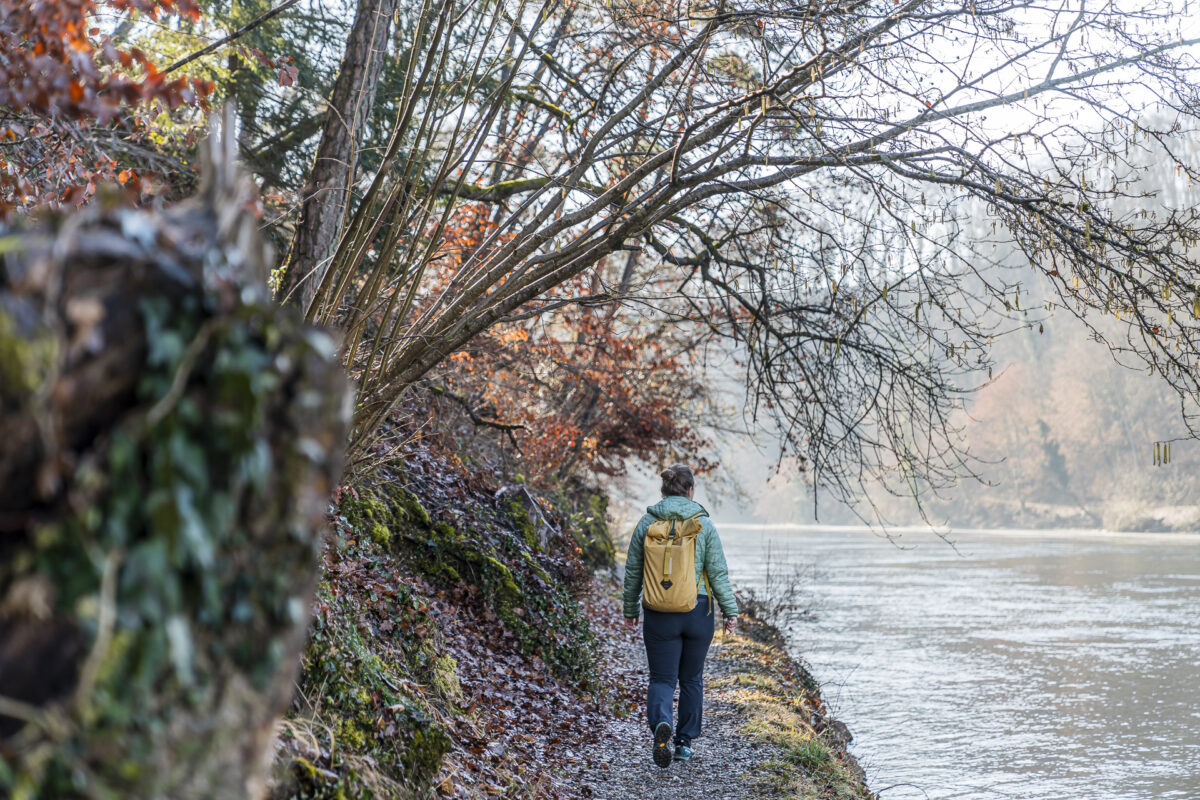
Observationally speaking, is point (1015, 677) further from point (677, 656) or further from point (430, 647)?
point (430, 647)

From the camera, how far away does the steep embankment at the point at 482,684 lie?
407 centimetres

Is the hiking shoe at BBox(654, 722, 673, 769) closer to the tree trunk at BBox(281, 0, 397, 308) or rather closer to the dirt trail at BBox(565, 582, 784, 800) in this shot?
the dirt trail at BBox(565, 582, 784, 800)

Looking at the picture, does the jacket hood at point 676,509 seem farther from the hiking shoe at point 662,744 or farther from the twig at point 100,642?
the twig at point 100,642

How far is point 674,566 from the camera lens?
6047 millimetres

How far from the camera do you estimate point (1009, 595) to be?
68.3 ft

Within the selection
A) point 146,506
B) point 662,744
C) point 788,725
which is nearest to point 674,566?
point 662,744

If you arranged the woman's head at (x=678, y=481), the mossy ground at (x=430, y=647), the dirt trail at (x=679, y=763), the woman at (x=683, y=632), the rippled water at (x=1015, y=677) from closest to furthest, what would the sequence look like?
1. the mossy ground at (x=430, y=647)
2. the dirt trail at (x=679, y=763)
3. the woman at (x=683, y=632)
4. the woman's head at (x=678, y=481)
5. the rippled water at (x=1015, y=677)

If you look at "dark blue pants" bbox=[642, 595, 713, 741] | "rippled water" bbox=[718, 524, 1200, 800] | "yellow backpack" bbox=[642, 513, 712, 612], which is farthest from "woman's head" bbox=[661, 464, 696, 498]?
"rippled water" bbox=[718, 524, 1200, 800]

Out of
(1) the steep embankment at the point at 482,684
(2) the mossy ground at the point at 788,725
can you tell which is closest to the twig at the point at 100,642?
(1) the steep embankment at the point at 482,684

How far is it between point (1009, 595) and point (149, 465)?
74.4 feet

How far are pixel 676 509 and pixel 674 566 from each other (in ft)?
1.29

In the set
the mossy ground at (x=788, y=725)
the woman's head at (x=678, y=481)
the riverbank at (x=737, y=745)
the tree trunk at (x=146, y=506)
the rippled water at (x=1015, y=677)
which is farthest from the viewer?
the rippled water at (x=1015, y=677)

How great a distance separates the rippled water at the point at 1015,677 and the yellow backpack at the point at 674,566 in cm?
352

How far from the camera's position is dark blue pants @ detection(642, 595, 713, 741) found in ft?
20.1
